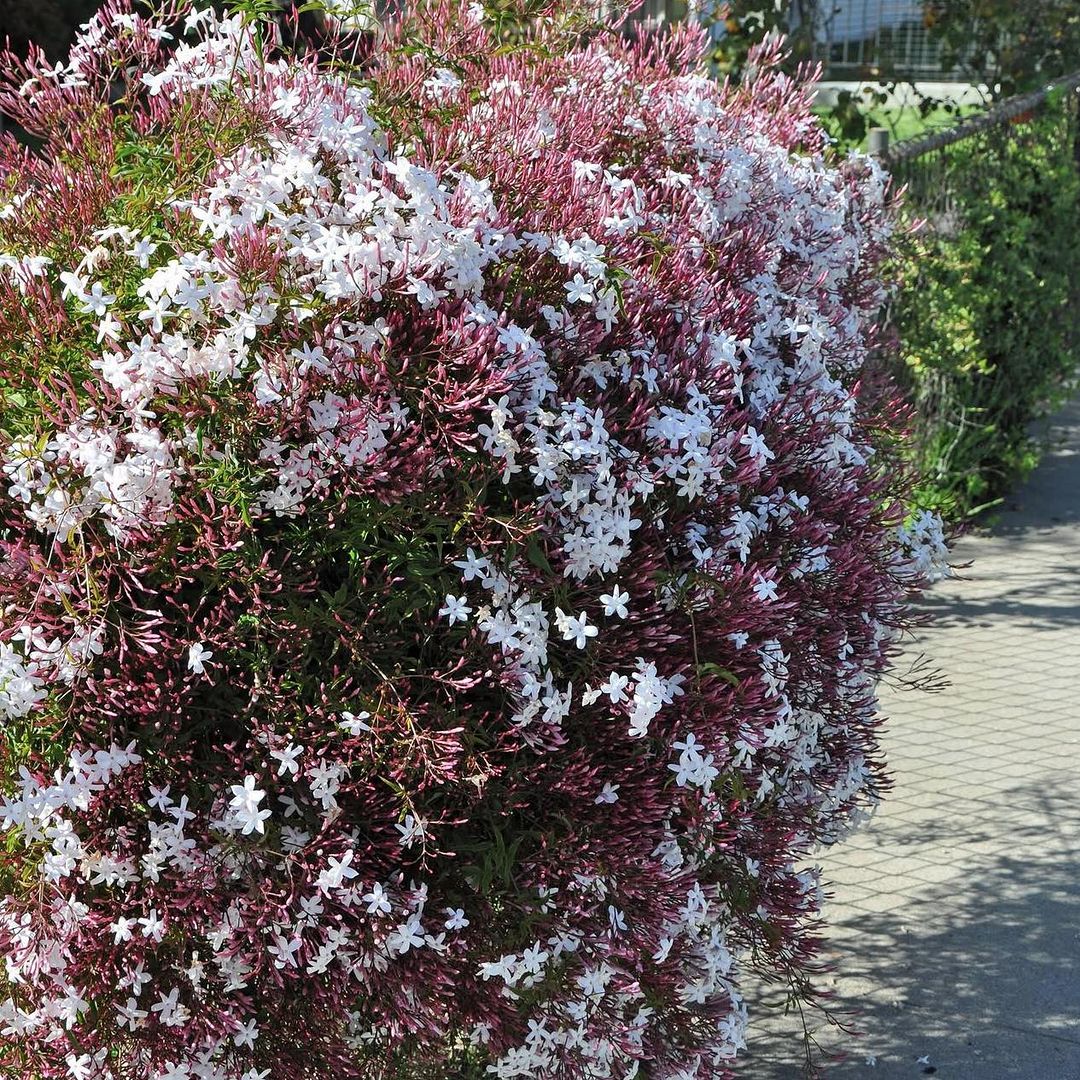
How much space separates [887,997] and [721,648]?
1.69 meters

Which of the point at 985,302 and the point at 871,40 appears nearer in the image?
the point at 985,302

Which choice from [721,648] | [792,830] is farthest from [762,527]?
[792,830]

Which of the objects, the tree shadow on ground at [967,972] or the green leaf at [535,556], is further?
the tree shadow on ground at [967,972]

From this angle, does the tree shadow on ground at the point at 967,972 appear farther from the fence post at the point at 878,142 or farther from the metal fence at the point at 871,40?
the metal fence at the point at 871,40

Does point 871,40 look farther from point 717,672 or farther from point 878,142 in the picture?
point 717,672

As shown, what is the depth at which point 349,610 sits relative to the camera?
2.37 metres

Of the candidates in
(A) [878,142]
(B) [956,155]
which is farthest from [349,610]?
(B) [956,155]

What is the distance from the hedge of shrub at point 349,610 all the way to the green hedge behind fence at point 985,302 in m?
4.52

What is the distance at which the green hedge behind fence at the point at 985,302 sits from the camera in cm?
722

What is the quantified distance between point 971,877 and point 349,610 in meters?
2.77

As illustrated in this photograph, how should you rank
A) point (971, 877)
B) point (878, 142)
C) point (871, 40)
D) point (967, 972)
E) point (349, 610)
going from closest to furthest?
1. point (349, 610)
2. point (967, 972)
3. point (971, 877)
4. point (878, 142)
5. point (871, 40)

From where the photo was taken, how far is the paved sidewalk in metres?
3.65

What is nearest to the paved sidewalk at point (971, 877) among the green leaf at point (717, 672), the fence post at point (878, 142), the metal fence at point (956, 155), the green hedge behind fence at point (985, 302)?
the green hedge behind fence at point (985, 302)

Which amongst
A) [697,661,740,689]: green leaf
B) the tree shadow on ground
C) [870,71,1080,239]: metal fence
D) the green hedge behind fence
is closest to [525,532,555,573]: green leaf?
[697,661,740,689]: green leaf
